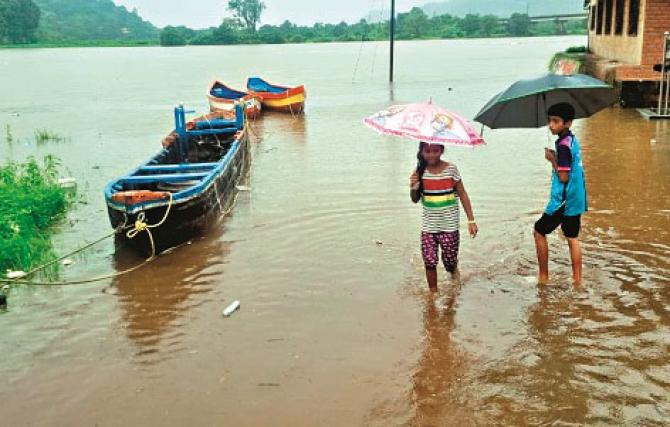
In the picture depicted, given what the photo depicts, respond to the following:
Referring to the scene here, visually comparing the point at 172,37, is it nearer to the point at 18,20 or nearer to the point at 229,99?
the point at 18,20

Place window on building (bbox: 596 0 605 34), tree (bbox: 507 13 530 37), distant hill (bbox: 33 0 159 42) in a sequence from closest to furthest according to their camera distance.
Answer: window on building (bbox: 596 0 605 34)
tree (bbox: 507 13 530 37)
distant hill (bbox: 33 0 159 42)

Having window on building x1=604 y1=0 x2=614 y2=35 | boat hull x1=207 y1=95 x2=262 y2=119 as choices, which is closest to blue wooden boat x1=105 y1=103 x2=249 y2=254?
boat hull x1=207 y1=95 x2=262 y2=119

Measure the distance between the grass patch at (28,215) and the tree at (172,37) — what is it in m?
103

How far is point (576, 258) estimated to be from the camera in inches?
221

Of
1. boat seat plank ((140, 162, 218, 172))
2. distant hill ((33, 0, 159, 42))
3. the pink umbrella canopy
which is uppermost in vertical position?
distant hill ((33, 0, 159, 42))

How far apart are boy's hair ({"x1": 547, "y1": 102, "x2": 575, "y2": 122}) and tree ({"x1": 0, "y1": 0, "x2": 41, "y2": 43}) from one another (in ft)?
307

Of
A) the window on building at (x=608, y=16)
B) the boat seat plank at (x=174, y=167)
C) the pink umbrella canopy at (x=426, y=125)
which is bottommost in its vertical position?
the boat seat plank at (x=174, y=167)

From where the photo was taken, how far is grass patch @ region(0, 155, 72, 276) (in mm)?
7367

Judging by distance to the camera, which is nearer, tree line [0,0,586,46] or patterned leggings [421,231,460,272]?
patterned leggings [421,231,460,272]

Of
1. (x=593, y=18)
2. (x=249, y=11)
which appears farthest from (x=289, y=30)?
(x=593, y=18)

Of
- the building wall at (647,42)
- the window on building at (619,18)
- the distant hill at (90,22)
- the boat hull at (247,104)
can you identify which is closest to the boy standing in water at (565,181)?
the building wall at (647,42)

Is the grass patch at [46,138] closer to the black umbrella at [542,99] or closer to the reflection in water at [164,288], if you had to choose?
the reflection in water at [164,288]

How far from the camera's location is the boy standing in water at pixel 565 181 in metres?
5.09

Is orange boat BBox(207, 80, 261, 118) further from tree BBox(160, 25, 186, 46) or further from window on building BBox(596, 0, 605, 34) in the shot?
tree BBox(160, 25, 186, 46)
